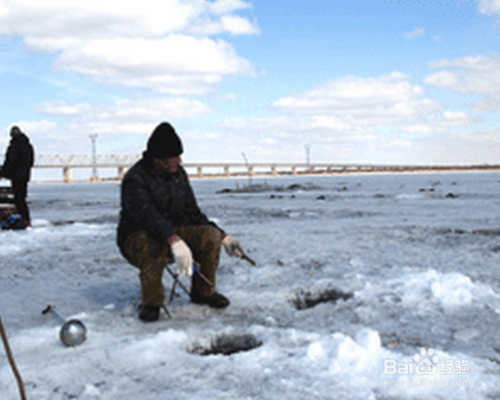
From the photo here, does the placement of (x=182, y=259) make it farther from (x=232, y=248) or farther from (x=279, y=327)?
(x=279, y=327)

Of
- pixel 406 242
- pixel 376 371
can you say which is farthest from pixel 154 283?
pixel 406 242

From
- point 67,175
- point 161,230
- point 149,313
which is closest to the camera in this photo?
point 161,230

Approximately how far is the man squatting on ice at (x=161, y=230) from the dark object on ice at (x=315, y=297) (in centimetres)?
63

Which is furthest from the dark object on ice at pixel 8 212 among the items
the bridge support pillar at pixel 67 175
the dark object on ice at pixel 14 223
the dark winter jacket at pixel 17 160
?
the bridge support pillar at pixel 67 175

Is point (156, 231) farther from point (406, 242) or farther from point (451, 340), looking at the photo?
point (406, 242)

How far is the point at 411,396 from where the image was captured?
7.30 feet

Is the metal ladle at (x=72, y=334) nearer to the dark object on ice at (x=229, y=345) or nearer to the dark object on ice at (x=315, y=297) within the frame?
the dark object on ice at (x=229, y=345)

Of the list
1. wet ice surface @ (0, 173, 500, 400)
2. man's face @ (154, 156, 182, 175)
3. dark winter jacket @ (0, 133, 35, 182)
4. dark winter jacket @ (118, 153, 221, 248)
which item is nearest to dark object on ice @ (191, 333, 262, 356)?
wet ice surface @ (0, 173, 500, 400)

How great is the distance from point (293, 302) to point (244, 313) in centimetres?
52

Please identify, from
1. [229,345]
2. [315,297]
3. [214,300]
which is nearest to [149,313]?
[214,300]

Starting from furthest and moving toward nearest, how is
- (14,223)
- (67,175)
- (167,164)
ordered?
(67,175)
(14,223)
(167,164)

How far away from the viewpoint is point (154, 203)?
3.66 m

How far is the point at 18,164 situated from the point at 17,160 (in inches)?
3.2

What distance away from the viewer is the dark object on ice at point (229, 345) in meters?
2.93
